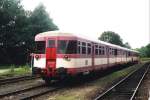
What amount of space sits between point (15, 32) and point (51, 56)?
113 ft

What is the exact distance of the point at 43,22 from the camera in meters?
55.5

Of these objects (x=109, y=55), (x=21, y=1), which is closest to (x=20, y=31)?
(x=21, y=1)

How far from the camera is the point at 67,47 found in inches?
675

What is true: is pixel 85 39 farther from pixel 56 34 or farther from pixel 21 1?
pixel 21 1

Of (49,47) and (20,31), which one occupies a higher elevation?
(20,31)

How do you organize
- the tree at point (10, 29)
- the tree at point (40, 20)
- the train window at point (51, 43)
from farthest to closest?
the tree at point (40, 20) < the tree at point (10, 29) < the train window at point (51, 43)

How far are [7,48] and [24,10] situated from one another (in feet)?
26.9

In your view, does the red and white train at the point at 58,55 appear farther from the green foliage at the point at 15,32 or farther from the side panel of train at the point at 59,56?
the green foliage at the point at 15,32

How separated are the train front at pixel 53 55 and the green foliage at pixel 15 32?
3179 centimetres

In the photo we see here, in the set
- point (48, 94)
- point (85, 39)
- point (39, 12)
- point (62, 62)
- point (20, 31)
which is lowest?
point (48, 94)

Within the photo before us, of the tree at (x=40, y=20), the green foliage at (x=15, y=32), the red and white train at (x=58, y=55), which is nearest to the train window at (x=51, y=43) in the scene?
the red and white train at (x=58, y=55)

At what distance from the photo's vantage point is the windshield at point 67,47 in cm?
1708

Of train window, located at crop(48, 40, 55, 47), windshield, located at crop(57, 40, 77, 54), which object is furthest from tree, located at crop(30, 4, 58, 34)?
windshield, located at crop(57, 40, 77, 54)

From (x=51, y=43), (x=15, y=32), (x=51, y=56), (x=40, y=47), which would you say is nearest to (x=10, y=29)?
(x=15, y=32)
